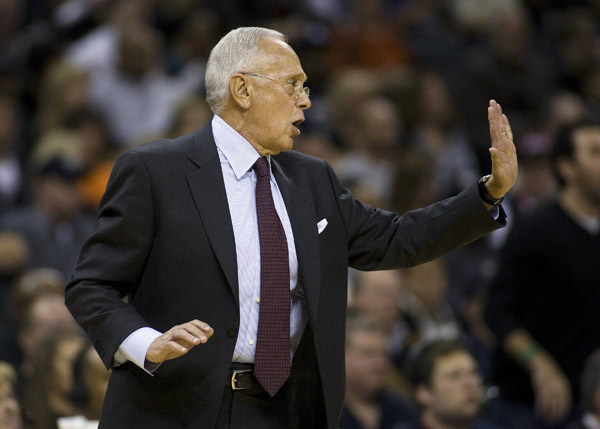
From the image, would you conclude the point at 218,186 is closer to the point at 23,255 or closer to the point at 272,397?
the point at 272,397

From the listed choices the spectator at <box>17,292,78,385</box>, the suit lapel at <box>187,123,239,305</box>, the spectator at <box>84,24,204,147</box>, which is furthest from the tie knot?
the spectator at <box>84,24,204,147</box>

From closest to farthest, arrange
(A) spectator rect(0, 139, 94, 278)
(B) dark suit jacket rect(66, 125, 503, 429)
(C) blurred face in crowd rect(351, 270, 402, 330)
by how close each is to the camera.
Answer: (B) dark suit jacket rect(66, 125, 503, 429), (C) blurred face in crowd rect(351, 270, 402, 330), (A) spectator rect(0, 139, 94, 278)

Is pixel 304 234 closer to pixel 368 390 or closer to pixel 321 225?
pixel 321 225

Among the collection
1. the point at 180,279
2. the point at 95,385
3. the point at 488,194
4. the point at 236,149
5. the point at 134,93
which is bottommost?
the point at 95,385

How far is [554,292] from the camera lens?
17.5ft

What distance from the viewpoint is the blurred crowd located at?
531cm

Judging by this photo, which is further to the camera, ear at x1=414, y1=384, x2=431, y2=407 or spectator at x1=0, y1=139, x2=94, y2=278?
spectator at x1=0, y1=139, x2=94, y2=278

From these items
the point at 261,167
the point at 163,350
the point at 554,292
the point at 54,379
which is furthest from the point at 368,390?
the point at 163,350

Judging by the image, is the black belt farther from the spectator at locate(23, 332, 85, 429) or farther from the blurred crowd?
the spectator at locate(23, 332, 85, 429)

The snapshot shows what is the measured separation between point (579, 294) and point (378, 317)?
1.42 m

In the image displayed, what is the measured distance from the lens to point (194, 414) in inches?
113

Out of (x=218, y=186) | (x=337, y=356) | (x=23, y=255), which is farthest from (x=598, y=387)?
(x=23, y=255)

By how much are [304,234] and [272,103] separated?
39 cm

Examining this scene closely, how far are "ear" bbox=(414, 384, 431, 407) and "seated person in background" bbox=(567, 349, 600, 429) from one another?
69cm
